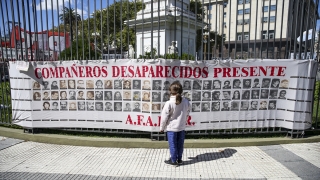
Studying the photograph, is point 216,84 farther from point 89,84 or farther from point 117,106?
point 89,84

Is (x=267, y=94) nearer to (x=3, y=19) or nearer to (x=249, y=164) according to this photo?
(x=249, y=164)

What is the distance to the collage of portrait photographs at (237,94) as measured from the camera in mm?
4742

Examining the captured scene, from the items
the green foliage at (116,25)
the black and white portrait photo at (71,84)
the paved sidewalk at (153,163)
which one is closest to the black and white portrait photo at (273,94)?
the paved sidewalk at (153,163)

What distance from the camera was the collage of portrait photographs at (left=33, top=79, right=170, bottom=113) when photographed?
4.63 meters

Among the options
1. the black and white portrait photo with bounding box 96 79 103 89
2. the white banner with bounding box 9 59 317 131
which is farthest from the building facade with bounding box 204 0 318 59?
the black and white portrait photo with bounding box 96 79 103 89

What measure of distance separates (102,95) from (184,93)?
1735mm

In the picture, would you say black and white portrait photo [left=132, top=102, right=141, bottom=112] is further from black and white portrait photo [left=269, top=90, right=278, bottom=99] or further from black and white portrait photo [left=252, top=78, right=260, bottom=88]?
black and white portrait photo [left=269, top=90, right=278, bottom=99]

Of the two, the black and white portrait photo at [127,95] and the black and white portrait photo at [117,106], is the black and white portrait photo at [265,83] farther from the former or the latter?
the black and white portrait photo at [117,106]

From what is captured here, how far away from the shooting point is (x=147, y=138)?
4930 millimetres

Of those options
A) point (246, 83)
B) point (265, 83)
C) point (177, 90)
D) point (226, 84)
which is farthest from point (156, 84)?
point (265, 83)

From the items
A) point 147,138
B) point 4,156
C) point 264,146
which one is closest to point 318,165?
point 264,146

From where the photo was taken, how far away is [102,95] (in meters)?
4.89

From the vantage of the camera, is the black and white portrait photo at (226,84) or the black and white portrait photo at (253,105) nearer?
the black and white portrait photo at (226,84)

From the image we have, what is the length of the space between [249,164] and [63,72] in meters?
4.11
